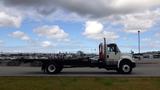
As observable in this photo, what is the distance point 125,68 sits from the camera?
93.5ft

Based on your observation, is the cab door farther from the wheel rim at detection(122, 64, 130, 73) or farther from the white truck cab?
the wheel rim at detection(122, 64, 130, 73)

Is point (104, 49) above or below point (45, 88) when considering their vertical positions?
above

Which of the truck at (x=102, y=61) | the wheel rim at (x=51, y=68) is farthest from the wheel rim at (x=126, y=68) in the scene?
the wheel rim at (x=51, y=68)

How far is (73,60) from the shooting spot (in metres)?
29.2

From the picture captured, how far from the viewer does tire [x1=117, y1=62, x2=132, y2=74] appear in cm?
2844

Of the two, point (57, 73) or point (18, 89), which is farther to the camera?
point (57, 73)

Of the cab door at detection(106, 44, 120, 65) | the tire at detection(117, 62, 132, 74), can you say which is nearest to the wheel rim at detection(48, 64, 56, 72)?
the cab door at detection(106, 44, 120, 65)

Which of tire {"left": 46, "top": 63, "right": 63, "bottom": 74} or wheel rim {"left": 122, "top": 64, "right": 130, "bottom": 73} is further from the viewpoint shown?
tire {"left": 46, "top": 63, "right": 63, "bottom": 74}

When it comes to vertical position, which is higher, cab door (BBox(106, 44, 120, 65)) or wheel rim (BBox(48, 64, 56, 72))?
cab door (BBox(106, 44, 120, 65))

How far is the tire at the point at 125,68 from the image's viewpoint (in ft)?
93.3

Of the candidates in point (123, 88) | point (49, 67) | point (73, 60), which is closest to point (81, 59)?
point (73, 60)

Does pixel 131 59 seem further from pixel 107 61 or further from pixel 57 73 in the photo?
pixel 57 73

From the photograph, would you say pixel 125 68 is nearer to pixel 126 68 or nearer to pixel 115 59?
pixel 126 68

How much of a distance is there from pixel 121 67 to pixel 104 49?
181cm
